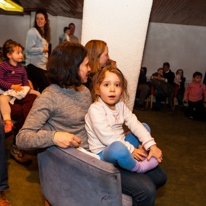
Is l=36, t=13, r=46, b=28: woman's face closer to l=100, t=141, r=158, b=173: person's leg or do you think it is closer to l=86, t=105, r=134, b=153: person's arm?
l=86, t=105, r=134, b=153: person's arm

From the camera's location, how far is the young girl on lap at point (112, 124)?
1378 mm

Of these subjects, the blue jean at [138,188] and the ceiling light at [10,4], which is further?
the ceiling light at [10,4]

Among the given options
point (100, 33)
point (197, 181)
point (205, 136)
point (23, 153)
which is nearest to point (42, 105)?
point (100, 33)

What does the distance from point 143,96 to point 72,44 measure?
4404 mm

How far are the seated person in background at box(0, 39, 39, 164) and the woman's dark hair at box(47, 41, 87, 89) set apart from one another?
1.10 m

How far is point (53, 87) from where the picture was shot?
1.41m

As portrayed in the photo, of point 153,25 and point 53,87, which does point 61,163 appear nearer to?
point 53,87

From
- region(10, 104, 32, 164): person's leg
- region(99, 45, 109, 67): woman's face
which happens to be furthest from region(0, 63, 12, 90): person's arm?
region(99, 45, 109, 67): woman's face

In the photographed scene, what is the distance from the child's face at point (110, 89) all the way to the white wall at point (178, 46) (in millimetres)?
6019

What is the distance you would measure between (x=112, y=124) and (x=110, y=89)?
0.81 ft

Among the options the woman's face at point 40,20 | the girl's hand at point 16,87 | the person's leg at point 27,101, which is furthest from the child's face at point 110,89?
the woman's face at point 40,20

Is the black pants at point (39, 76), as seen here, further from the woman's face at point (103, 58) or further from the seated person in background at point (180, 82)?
Answer: the seated person in background at point (180, 82)

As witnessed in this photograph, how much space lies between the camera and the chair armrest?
1.02 metres

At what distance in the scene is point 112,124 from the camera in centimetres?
148
